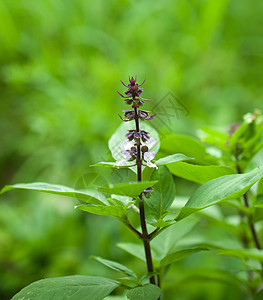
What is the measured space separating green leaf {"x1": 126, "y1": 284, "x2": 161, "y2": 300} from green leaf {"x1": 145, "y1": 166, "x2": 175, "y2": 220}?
0.30ft

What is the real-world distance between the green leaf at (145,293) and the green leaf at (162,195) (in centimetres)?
9

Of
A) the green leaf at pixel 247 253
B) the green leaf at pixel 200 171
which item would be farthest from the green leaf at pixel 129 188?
the green leaf at pixel 247 253

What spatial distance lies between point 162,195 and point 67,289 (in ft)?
0.58

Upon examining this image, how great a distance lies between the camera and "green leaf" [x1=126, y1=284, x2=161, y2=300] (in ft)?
1.34

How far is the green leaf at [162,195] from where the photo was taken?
47cm

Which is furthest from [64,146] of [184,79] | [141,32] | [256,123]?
[256,123]

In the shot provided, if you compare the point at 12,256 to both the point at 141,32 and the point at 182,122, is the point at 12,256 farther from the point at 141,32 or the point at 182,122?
the point at 141,32

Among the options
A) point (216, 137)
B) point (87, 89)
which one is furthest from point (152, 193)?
point (87, 89)

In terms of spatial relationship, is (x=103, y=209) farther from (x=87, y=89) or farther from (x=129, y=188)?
(x=87, y=89)

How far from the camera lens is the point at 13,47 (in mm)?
1931

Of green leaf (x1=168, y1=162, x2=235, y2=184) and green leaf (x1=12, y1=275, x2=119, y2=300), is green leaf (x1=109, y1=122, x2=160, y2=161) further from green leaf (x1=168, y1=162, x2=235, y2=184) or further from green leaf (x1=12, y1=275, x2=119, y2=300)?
green leaf (x1=12, y1=275, x2=119, y2=300)

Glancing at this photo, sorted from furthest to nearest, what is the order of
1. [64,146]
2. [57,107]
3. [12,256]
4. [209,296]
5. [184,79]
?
[184,79]
[57,107]
[64,146]
[12,256]
[209,296]

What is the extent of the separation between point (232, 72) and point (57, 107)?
1.05 meters

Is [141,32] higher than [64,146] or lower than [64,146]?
higher
